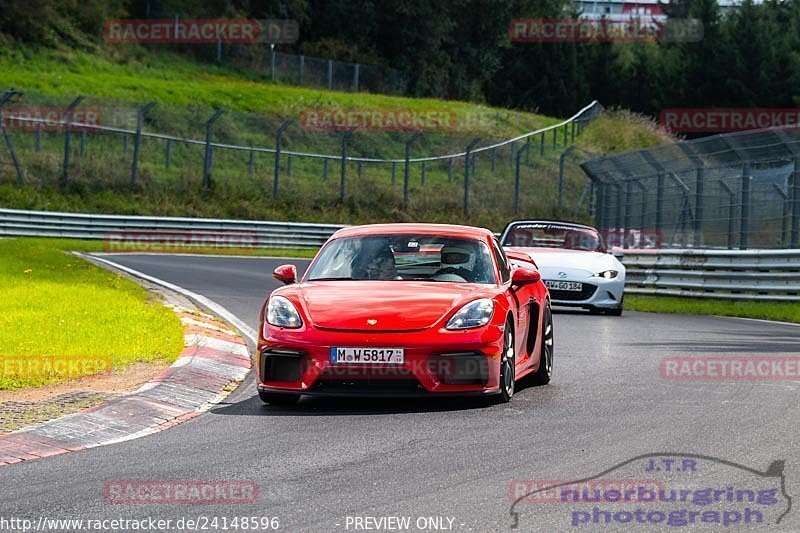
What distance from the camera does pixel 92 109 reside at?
129 feet

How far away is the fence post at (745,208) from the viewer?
21.9 m

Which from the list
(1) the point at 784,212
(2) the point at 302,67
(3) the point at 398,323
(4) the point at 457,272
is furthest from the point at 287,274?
(2) the point at 302,67

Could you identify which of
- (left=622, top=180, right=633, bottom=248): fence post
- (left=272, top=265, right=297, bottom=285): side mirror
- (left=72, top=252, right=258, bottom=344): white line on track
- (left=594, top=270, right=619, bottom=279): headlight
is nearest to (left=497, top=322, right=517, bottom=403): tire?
(left=272, top=265, right=297, bottom=285): side mirror

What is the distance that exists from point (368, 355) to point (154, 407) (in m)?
1.39

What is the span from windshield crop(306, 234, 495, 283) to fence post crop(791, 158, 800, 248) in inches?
462

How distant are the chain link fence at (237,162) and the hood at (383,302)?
80.9 ft

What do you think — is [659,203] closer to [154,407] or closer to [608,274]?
[608,274]

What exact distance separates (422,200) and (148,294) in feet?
83.1

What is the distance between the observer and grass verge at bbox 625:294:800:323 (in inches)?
761

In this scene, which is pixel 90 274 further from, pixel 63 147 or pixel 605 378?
pixel 63 147

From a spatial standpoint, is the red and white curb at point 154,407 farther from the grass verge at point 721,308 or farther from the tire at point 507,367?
the grass verge at point 721,308

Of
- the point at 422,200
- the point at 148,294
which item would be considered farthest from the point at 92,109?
the point at 148,294

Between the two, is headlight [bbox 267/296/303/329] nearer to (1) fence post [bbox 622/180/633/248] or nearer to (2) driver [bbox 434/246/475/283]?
(2) driver [bbox 434/246/475/283]

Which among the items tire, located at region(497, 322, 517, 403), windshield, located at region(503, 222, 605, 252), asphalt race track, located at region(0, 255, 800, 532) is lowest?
asphalt race track, located at region(0, 255, 800, 532)
